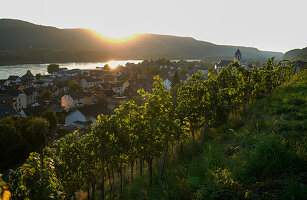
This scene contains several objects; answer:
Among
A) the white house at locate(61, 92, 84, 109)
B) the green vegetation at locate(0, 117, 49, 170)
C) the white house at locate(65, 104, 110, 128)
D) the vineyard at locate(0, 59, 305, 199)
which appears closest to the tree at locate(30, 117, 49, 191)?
the vineyard at locate(0, 59, 305, 199)

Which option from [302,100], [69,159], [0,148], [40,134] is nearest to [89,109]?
[0,148]

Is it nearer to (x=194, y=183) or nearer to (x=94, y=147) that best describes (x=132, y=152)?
(x=94, y=147)

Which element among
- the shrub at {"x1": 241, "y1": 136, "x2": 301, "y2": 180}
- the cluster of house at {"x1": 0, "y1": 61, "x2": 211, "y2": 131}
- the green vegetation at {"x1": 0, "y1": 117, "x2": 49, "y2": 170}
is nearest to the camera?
the shrub at {"x1": 241, "y1": 136, "x2": 301, "y2": 180}

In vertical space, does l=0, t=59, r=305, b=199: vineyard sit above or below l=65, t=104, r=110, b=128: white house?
above

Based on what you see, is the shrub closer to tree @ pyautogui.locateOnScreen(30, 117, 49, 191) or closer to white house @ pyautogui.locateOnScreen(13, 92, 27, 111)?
tree @ pyautogui.locateOnScreen(30, 117, 49, 191)

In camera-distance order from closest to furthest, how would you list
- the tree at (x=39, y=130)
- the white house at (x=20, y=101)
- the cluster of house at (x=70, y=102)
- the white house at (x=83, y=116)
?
the tree at (x=39, y=130) → the white house at (x=83, y=116) → the cluster of house at (x=70, y=102) → the white house at (x=20, y=101)

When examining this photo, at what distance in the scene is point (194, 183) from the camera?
6.50 m

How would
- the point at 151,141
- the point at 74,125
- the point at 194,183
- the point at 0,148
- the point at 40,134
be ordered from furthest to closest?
the point at 74,125 → the point at 0,148 → the point at 151,141 → the point at 40,134 → the point at 194,183

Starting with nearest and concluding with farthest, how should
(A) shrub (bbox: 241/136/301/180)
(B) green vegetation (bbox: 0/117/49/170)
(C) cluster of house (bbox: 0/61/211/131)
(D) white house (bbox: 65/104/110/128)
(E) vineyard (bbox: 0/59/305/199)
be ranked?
(A) shrub (bbox: 241/136/301/180), (E) vineyard (bbox: 0/59/305/199), (B) green vegetation (bbox: 0/117/49/170), (D) white house (bbox: 65/104/110/128), (C) cluster of house (bbox: 0/61/211/131)

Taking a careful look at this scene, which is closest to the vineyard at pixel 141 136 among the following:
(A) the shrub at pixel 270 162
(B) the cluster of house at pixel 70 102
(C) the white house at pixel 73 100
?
(A) the shrub at pixel 270 162

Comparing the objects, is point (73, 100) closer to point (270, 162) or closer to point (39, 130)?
point (39, 130)

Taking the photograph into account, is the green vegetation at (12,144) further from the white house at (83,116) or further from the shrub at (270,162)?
the shrub at (270,162)

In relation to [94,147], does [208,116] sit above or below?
above

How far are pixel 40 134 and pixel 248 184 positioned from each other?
7.60 metres
